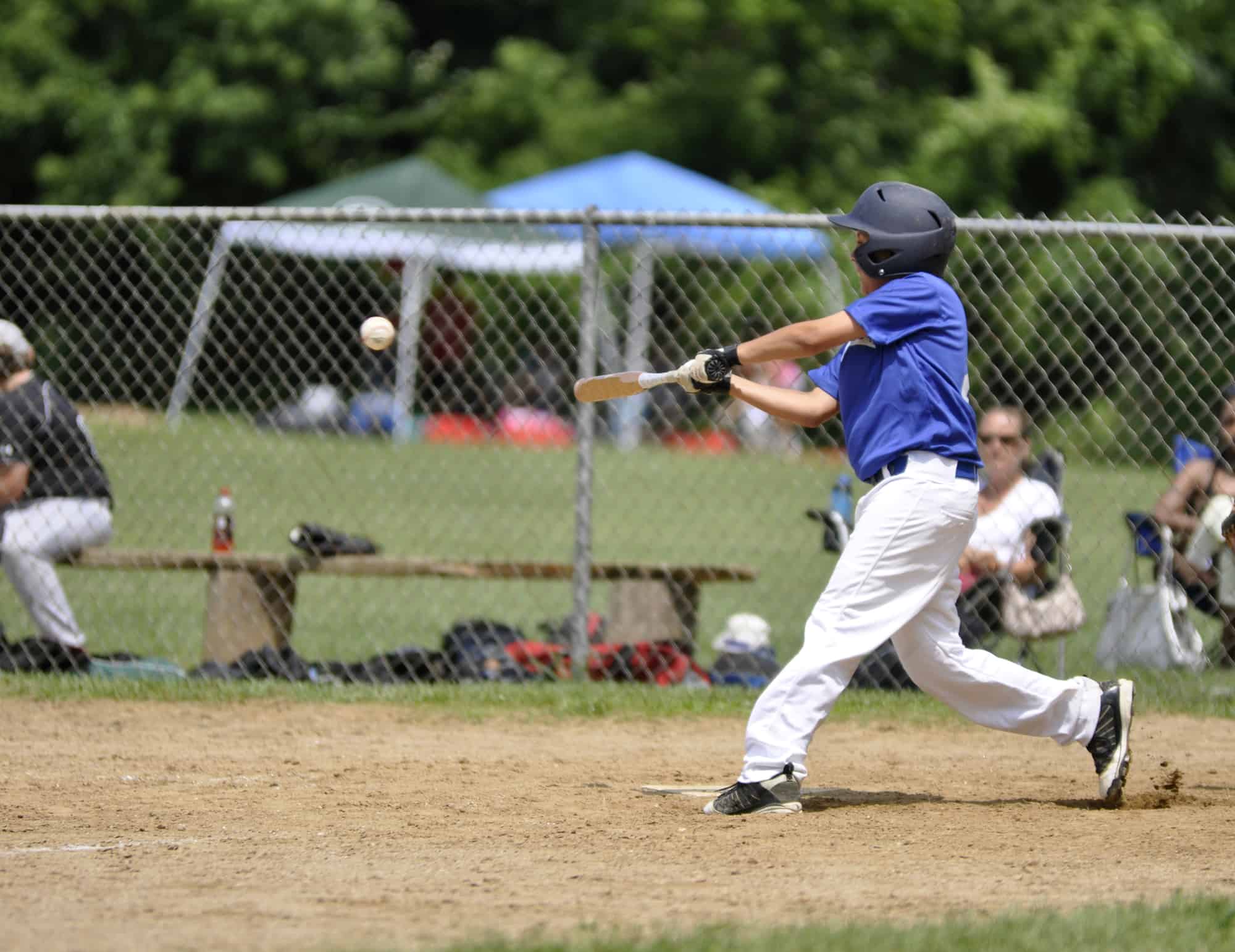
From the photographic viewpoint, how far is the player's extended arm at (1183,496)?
7.86m

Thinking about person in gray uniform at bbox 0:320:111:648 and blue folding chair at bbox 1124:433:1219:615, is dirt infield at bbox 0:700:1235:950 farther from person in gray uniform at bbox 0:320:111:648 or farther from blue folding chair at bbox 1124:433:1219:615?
blue folding chair at bbox 1124:433:1219:615

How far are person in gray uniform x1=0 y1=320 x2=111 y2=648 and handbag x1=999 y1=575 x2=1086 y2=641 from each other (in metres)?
4.33

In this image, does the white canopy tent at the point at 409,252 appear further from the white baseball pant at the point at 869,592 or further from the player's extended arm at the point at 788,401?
the white baseball pant at the point at 869,592

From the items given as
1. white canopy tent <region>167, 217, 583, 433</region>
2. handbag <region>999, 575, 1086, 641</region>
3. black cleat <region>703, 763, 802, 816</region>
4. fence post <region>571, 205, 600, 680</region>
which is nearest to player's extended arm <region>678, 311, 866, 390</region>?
black cleat <region>703, 763, 802, 816</region>

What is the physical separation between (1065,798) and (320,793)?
8.26 ft

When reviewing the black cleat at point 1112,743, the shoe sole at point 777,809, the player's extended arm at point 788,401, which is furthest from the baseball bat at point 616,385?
the black cleat at point 1112,743

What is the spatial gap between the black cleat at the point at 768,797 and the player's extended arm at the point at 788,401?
1.10 m

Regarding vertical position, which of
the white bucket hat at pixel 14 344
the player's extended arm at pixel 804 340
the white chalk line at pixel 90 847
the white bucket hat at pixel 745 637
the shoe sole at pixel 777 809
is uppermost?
the player's extended arm at pixel 804 340

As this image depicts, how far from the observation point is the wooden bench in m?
7.71

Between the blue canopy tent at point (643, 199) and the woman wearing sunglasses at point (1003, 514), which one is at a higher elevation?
the blue canopy tent at point (643, 199)

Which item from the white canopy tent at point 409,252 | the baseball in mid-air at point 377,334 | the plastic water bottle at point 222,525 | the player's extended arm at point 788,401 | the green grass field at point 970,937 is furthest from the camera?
the white canopy tent at point 409,252

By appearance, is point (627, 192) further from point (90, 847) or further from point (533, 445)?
point (90, 847)

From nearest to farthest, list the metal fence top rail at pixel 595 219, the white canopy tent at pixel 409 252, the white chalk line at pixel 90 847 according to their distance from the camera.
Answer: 1. the white chalk line at pixel 90 847
2. the metal fence top rail at pixel 595 219
3. the white canopy tent at pixel 409 252

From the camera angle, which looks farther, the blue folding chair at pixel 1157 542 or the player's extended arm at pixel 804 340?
the blue folding chair at pixel 1157 542
